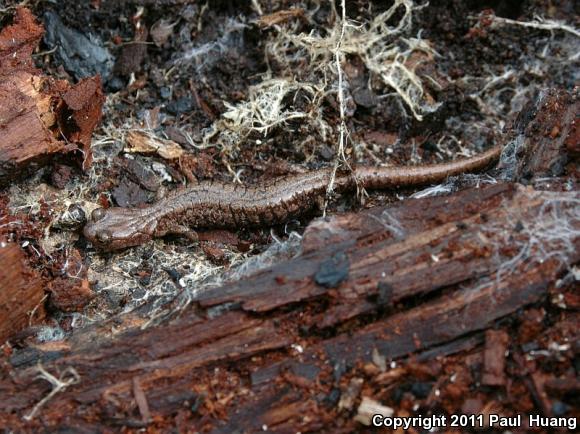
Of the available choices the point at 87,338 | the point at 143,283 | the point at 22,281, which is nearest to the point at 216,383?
the point at 87,338

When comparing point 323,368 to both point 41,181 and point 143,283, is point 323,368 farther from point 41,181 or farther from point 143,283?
point 41,181

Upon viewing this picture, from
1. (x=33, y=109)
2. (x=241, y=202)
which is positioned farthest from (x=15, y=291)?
(x=241, y=202)

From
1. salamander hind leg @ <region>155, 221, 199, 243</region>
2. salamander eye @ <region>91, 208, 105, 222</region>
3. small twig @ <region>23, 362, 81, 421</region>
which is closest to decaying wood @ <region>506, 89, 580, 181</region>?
salamander hind leg @ <region>155, 221, 199, 243</region>

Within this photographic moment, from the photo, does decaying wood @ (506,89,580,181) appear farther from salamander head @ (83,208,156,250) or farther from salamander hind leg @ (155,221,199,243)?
salamander head @ (83,208,156,250)

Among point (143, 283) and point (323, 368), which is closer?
point (323, 368)

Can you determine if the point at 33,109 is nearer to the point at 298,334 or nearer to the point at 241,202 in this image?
the point at 241,202

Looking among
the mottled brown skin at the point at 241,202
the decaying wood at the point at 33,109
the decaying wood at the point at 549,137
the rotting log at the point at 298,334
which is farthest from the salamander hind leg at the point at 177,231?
the decaying wood at the point at 549,137

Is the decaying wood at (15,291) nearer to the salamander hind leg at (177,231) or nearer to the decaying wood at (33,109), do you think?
the decaying wood at (33,109)
